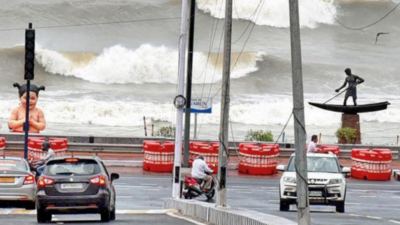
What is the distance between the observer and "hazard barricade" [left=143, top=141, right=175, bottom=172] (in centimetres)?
4031

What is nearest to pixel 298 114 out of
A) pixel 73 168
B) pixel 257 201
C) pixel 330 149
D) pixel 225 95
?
pixel 73 168

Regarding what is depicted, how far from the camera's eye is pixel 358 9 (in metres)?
112

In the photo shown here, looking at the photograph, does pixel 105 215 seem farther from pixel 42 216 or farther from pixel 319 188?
pixel 319 188

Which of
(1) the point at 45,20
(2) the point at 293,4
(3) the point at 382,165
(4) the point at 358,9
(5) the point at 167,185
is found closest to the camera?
(2) the point at 293,4

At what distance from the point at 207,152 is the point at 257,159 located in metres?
1.83

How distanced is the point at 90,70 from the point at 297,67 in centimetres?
8064

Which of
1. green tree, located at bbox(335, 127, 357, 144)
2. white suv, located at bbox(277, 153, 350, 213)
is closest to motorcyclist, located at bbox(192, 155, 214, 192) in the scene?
white suv, located at bbox(277, 153, 350, 213)

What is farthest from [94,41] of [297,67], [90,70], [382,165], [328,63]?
[297,67]

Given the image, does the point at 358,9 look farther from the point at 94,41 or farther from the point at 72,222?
the point at 72,222

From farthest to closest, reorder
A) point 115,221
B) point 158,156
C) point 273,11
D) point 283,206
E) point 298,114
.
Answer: point 273,11 < point 158,156 < point 283,206 < point 115,221 < point 298,114

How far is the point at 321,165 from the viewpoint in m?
29.7

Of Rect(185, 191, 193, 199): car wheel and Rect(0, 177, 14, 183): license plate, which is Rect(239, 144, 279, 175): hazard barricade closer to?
Rect(185, 191, 193, 199): car wheel

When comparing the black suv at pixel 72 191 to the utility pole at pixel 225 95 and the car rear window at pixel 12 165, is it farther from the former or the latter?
the car rear window at pixel 12 165

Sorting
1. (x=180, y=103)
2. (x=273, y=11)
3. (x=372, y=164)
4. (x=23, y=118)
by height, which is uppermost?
(x=273, y=11)
